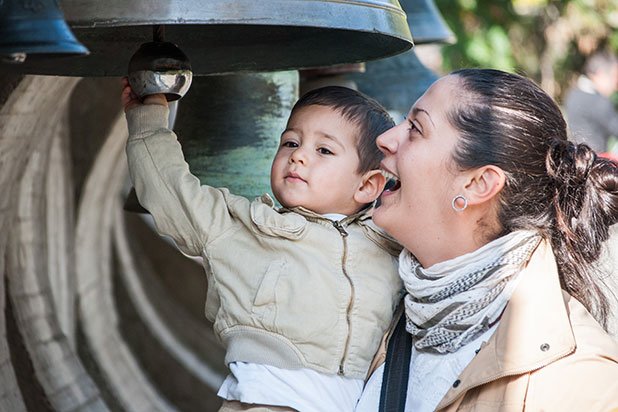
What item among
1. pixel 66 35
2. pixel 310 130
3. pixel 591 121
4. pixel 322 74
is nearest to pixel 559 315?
pixel 310 130

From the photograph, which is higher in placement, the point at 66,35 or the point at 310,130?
the point at 66,35

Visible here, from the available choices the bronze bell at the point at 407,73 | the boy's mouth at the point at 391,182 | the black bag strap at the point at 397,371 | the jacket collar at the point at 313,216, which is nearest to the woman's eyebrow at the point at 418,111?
the boy's mouth at the point at 391,182

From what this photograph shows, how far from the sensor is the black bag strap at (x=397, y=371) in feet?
6.01

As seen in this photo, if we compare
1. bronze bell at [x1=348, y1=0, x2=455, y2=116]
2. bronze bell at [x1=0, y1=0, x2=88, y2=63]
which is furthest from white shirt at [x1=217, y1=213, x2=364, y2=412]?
bronze bell at [x1=348, y1=0, x2=455, y2=116]

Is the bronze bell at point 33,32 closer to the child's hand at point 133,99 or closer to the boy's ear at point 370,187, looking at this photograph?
the child's hand at point 133,99

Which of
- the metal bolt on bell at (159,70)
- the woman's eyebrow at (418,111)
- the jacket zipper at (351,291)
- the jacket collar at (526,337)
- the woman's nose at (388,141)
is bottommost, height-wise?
the jacket zipper at (351,291)

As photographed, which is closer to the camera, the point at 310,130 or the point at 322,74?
the point at 310,130

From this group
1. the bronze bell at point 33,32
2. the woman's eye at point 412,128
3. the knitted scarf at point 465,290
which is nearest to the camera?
the bronze bell at point 33,32

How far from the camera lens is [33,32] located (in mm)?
1312

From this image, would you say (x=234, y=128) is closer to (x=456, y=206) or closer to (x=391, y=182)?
(x=391, y=182)

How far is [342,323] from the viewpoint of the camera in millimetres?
1878

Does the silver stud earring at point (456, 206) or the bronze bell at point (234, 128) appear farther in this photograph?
the bronze bell at point (234, 128)

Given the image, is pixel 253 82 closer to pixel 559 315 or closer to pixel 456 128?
pixel 456 128

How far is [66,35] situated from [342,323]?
730 mm
